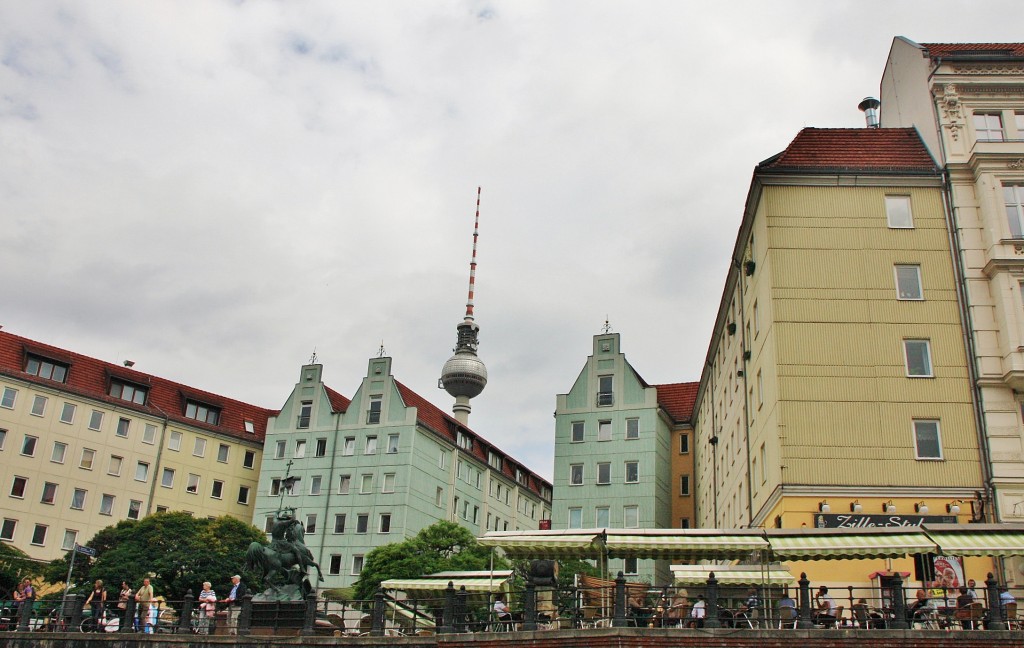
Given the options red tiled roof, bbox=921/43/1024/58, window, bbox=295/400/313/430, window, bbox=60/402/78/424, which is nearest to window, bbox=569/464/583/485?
window, bbox=295/400/313/430

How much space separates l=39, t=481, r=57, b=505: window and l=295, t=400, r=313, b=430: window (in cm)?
1709

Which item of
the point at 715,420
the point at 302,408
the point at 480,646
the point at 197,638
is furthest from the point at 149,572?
the point at 480,646

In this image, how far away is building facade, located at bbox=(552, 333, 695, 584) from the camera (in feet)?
205

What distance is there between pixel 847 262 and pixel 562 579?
2358 cm

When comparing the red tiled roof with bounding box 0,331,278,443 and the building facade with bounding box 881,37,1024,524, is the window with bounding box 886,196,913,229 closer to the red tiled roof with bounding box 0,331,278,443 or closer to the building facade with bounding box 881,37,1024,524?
the building facade with bounding box 881,37,1024,524

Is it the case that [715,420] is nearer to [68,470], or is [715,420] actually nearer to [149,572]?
[149,572]

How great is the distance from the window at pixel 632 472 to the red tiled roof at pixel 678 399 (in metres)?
5.82

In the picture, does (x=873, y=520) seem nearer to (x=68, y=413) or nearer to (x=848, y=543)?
(x=848, y=543)

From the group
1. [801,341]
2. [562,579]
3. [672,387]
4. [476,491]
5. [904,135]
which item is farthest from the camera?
Result: [476,491]

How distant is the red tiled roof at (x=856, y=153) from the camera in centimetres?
3681

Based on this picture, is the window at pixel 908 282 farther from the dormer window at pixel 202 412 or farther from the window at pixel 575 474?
the dormer window at pixel 202 412

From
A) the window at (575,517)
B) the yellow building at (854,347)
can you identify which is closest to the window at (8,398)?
the window at (575,517)

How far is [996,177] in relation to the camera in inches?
1400

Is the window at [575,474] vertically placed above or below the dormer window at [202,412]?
below
